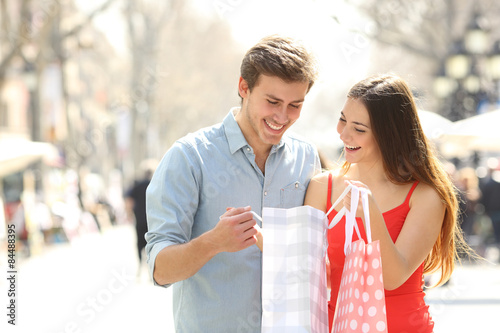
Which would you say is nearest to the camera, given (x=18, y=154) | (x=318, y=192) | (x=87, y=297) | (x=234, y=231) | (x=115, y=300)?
(x=234, y=231)

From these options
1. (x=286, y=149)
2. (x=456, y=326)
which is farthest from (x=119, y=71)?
(x=286, y=149)

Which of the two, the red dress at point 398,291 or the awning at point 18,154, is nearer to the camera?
the red dress at point 398,291

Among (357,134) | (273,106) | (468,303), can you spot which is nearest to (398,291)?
(357,134)

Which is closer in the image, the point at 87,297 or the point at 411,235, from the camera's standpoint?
the point at 411,235

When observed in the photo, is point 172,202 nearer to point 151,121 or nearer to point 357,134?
point 357,134

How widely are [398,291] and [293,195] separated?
1.88ft

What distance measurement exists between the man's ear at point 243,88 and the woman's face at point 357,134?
1.38 feet

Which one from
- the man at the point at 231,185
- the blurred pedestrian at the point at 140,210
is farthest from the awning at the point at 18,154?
the man at the point at 231,185

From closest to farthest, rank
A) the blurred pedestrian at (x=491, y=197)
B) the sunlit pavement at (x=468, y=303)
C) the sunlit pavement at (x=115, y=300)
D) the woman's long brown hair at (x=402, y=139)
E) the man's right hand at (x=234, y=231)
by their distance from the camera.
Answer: the man's right hand at (x=234, y=231) < the woman's long brown hair at (x=402, y=139) < the sunlit pavement at (x=468, y=303) < the sunlit pavement at (x=115, y=300) < the blurred pedestrian at (x=491, y=197)

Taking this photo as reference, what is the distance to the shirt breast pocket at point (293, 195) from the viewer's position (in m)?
3.16

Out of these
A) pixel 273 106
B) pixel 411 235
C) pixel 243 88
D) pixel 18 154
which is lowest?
pixel 411 235

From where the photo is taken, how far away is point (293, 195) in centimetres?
320

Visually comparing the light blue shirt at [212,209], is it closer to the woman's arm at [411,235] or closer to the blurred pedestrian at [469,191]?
the woman's arm at [411,235]

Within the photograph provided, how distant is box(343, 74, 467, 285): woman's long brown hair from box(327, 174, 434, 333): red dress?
3.3 inches
